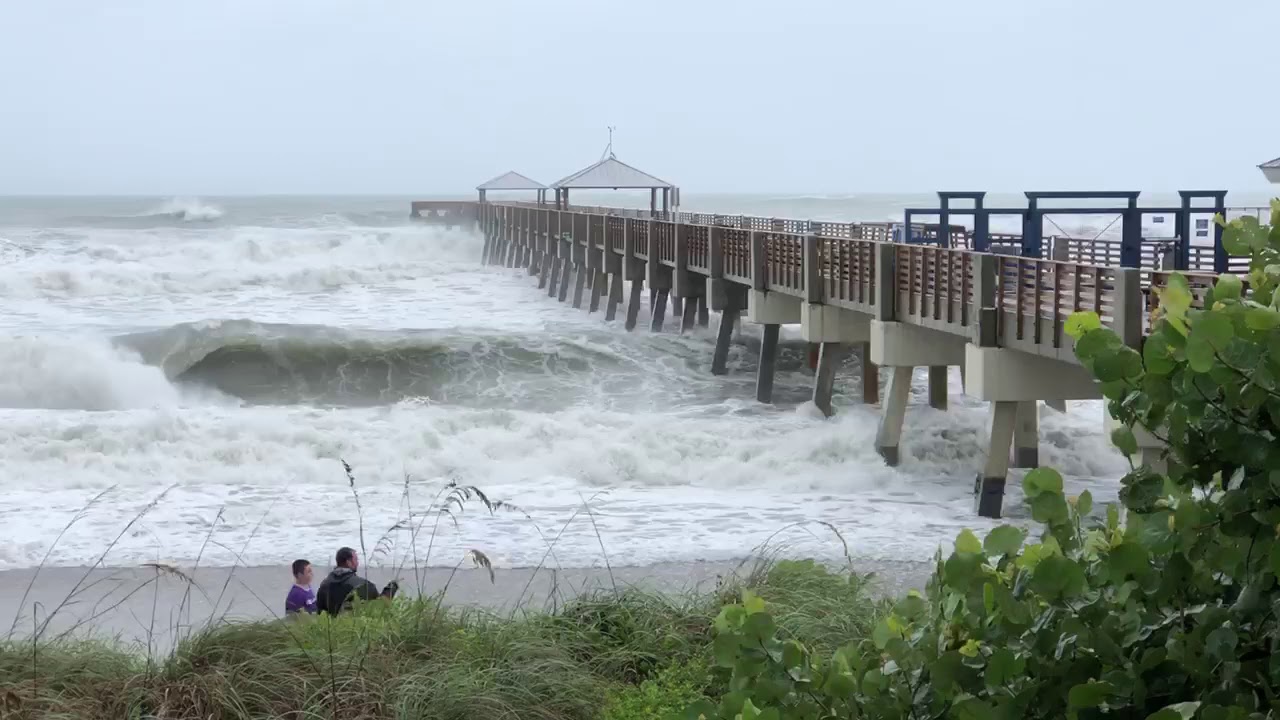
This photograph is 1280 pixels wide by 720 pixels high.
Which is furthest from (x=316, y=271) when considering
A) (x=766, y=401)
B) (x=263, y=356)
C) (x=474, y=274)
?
(x=766, y=401)

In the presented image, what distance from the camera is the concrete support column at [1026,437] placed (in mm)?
18297

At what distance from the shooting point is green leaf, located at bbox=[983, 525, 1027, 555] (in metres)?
2.56

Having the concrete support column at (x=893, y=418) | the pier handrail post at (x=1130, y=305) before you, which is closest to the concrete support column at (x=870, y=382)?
the concrete support column at (x=893, y=418)

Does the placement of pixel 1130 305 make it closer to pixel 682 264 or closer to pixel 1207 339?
pixel 1207 339

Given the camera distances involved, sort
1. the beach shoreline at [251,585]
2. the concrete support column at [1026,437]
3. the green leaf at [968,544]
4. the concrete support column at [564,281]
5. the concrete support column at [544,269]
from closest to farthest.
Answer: the green leaf at [968,544]
the beach shoreline at [251,585]
the concrete support column at [1026,437]
the concrete support column at [564,281]
the concrete support column at [544,269]

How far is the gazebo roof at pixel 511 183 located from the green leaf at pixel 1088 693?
7017 centimetres

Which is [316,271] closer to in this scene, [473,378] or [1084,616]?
[473,378]

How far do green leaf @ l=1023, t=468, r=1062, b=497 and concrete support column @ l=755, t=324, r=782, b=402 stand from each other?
22950 mm

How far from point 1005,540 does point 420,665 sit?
413 cm

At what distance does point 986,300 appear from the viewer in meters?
15.5

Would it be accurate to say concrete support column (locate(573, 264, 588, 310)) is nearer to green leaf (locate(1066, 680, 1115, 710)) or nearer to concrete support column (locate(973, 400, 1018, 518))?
concrete support column (locate(973, 400, 1018, 518))

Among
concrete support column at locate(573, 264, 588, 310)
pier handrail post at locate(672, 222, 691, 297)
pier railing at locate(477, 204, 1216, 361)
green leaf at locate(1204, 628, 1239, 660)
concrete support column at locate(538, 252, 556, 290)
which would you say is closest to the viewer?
green leaf at locate(1204, 628, 1239, 660)

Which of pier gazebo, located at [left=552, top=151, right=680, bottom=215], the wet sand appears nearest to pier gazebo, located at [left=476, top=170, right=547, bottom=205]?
pier gazebo, located at [left=552, top=151, right=680, bottom=215]

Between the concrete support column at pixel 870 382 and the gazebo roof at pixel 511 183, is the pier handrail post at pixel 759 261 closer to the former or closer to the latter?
the concrete support column at pixel 870 382
